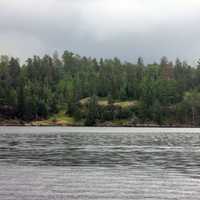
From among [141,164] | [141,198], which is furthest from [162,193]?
[141,164]

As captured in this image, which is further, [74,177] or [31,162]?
[31,162]

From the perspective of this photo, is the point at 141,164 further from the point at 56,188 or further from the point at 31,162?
the point at 56,188

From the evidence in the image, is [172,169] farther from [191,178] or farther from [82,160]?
[82,160]

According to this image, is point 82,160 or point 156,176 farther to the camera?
point 82,160

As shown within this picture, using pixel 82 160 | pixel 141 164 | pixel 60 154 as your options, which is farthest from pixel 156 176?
pixel 60 154

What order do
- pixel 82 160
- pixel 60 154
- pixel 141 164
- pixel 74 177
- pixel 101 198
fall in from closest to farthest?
pixel 101 198, pixel 74 177, pixel 141 164, pixel 82 160, pixel 60 154

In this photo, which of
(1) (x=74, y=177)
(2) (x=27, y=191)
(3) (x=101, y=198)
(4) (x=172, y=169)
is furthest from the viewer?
(4) (x=172, y=169)

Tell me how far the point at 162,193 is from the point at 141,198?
11.8ft

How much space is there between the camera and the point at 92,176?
62.5 m

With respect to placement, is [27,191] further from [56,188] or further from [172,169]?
→ [172,169]

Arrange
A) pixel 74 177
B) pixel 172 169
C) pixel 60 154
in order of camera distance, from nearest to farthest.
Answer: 1. pixel 74 177
2. pixel 172 169
3. pixel 60 154

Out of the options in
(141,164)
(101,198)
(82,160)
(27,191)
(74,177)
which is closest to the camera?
(101,198)

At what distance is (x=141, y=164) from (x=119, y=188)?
82.9 ft

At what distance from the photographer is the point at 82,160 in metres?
84.1
